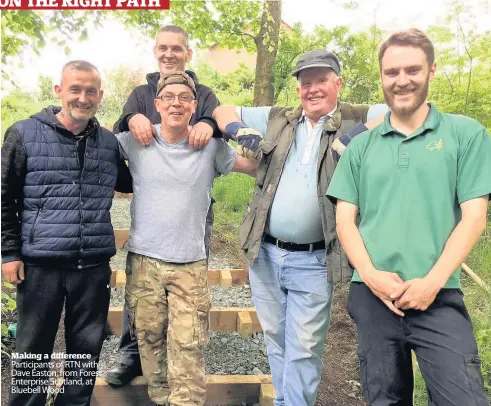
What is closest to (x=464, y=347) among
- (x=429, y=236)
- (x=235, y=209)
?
(x=429, y=236)

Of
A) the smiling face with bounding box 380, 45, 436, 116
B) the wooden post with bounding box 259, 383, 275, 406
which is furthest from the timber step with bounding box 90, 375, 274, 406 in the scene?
the smiling face with bounding box 380, 45, 436, 116

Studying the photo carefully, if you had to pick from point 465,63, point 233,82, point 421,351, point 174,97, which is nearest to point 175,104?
point 174,97

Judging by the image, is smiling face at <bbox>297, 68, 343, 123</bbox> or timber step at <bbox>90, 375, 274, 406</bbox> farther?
timber step at <bbox>90, 375, 274, 406</bbox>

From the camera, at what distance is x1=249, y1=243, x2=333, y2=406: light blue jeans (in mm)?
2463

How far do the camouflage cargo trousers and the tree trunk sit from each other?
5.97 metres

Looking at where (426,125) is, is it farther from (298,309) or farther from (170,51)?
(170,51)

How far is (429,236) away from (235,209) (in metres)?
4.98

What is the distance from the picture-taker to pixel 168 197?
2562 mm

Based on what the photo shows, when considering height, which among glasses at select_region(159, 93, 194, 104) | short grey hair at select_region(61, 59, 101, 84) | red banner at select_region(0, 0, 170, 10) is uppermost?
red banner at select_region(0, 0, 170, 10)

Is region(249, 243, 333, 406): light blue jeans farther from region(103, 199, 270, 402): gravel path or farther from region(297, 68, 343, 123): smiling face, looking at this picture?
region(103, 199, 270, 402): gravel path

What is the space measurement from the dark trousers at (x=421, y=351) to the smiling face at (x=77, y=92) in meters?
1.57

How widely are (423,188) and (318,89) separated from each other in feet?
2.85

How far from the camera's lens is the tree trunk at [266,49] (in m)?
8.11

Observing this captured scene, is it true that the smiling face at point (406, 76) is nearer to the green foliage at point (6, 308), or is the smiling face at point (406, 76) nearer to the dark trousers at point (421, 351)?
the dark trousers at point (421, 351)
